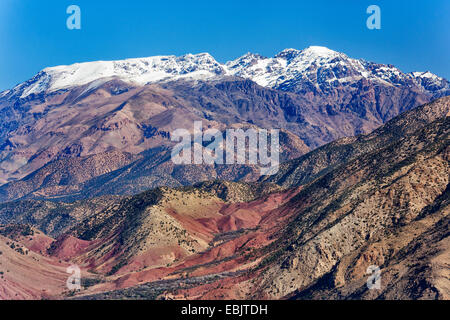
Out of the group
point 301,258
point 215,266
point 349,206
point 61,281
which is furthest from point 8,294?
point 349,206

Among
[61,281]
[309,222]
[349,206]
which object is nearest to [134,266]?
[61,281]

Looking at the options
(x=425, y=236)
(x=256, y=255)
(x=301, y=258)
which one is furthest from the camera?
(x=256, y=255)
